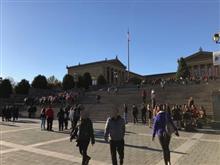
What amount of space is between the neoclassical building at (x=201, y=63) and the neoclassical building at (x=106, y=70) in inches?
730

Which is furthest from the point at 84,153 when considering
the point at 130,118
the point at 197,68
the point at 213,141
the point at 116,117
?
the point at 197,68

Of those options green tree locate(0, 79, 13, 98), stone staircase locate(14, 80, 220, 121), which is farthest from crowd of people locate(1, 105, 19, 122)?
green tree locate(0, 79, 13, 98)

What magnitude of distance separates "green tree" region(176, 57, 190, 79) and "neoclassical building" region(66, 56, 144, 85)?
1709cm

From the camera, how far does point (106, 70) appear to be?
341 feet

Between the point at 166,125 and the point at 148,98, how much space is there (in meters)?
35.6

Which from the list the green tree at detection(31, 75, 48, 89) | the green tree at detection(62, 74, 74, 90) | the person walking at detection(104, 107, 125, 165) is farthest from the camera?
the green tree at detection(62, 74, 74, 90)

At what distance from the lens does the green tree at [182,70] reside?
3435 inches

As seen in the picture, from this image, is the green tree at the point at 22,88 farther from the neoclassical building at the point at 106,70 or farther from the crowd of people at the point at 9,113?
the neoclassical building at the point at 106,70

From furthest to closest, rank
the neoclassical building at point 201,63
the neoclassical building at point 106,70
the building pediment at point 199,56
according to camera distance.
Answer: the neoclassical building at point 106,70 < the building pediment at point 199,56 < the neoclassical building at point 201,63

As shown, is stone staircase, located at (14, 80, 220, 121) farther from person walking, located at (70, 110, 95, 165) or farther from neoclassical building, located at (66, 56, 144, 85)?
neoclassical building, located at (66, 56, 144, 85)

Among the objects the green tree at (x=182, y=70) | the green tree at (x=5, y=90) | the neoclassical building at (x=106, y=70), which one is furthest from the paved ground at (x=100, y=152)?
the neoclassical building at (x=106, y=70)

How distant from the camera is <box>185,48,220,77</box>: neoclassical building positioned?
9494cm

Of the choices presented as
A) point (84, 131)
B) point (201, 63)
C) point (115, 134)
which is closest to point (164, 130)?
point (115, 134)

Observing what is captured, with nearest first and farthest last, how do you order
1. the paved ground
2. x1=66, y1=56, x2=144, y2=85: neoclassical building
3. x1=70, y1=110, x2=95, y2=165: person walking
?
x1=70, y1=110, x2=95, y2=165: person walking
the paved ground
x1=66, y1=56, x2=144, y2=85: neoclassical building
